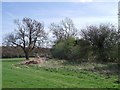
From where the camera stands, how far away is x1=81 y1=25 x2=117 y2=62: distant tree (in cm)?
3862

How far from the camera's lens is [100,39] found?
40312mm

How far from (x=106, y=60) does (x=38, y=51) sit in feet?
114

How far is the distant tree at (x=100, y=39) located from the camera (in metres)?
38.6

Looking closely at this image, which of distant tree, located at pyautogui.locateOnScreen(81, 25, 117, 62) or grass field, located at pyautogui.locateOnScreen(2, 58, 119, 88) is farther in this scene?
distant tree, located at pyautogui.locateOnScreen(81, 25, 117, 62)

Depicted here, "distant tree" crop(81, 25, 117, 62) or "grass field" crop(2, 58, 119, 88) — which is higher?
"distant tree" crop(81, 25, 117, 62)

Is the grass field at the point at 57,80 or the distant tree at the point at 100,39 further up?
the distant tree at the point at 100,39

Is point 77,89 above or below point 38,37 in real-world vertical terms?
below

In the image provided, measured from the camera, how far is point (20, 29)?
60.2 metres

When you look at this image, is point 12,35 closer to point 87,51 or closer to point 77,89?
point 87,51

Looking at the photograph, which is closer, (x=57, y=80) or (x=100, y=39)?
(x=57, y=80)

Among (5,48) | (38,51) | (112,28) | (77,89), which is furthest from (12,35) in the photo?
(77,89)

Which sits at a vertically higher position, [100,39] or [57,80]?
[100,39]

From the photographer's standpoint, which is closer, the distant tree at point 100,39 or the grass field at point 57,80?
the grass field at point 57,80

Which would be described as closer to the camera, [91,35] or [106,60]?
[106,60]
